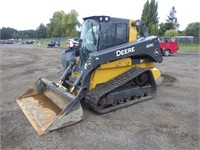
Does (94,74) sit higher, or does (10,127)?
(94,74)

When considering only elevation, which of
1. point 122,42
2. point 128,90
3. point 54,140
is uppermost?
point 122,42

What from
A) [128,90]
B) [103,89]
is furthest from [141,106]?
[103,89]

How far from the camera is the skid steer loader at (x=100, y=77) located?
4.84m

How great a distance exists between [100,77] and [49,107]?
1409 millimetres

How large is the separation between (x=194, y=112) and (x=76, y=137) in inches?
113

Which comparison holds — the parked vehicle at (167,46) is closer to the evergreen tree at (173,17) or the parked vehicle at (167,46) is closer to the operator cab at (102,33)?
the operator cab at (102,33)

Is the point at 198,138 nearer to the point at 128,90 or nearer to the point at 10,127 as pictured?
the point at 128,90

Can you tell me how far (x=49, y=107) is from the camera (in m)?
5.15

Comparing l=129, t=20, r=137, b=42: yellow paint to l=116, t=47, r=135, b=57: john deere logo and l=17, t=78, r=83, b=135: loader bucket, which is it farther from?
Answer: l=17, t=78, r=83, b=135: loader bucket

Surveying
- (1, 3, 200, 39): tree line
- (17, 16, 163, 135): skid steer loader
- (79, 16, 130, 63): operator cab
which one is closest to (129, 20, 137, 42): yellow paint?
(17, 16, 163, 135): skid steer loader

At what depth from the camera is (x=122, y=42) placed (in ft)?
19.5

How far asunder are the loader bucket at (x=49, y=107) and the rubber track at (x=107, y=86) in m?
0.46

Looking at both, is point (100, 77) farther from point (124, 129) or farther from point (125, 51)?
point (124, 129)

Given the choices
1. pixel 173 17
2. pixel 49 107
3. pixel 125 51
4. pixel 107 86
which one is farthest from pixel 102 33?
pixel 173 17
